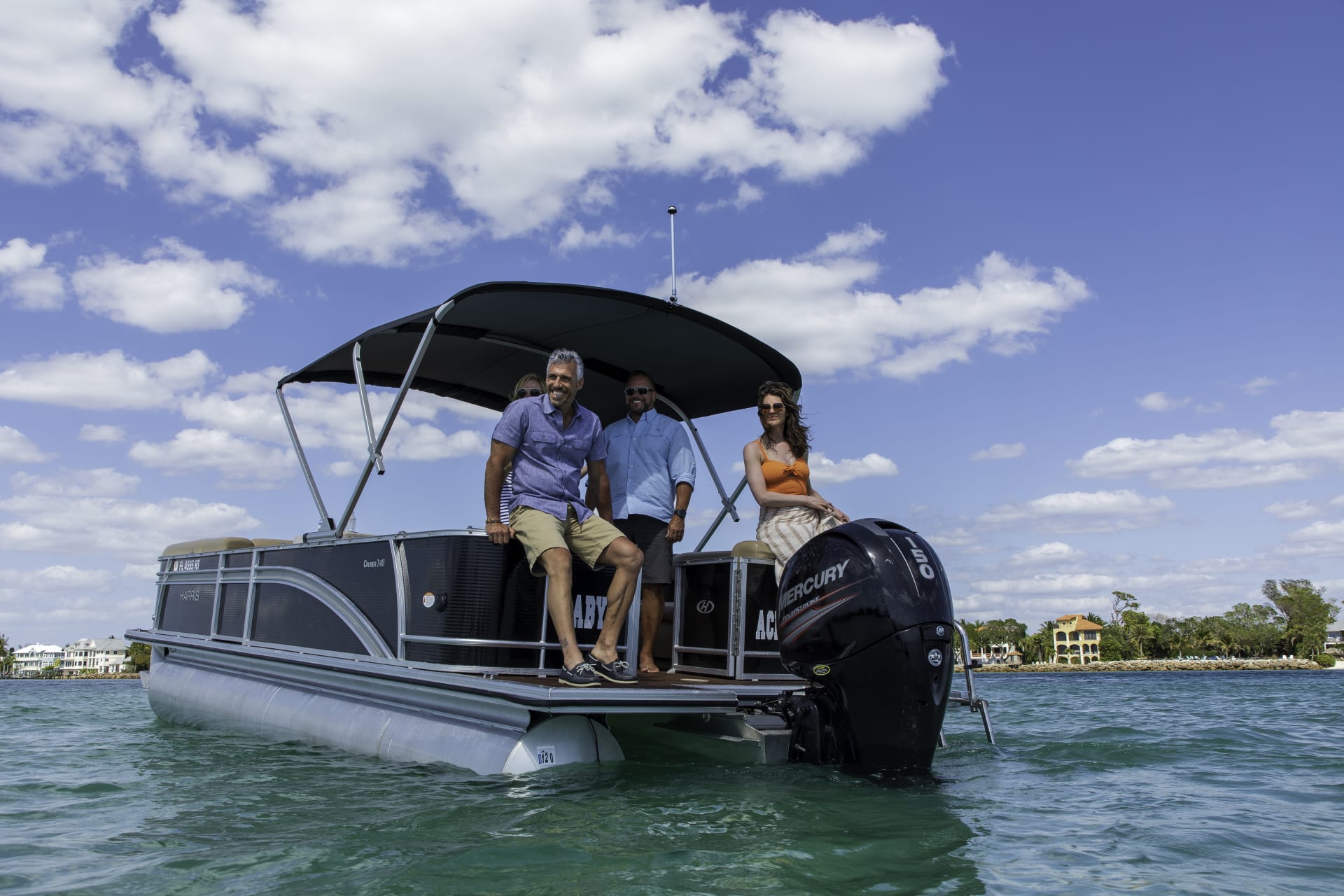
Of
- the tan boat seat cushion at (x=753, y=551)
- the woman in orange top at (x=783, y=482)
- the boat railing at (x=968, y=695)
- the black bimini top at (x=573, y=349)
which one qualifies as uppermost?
the black bimini top at (x=573, y=349)

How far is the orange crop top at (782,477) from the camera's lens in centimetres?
515

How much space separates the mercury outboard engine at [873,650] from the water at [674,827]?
0.18 metres

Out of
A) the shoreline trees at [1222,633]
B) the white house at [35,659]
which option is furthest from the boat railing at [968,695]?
the white house at [35,659]

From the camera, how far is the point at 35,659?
132125 millimetres

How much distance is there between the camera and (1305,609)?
266ft

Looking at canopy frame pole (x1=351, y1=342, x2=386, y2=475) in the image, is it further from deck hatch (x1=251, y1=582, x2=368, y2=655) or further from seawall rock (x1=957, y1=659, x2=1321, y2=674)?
seawall rock (x1=957, y1=659, x2=1321, y2=674)

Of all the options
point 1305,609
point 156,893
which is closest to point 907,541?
point 156,893

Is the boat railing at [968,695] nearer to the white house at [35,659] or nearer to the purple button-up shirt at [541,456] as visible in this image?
the purple button-up shirt at [541,456]

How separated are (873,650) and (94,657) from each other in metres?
167

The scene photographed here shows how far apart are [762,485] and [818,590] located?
1230 millimetres

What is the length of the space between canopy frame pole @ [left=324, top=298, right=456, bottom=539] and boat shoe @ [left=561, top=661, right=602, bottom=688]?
2.04 m

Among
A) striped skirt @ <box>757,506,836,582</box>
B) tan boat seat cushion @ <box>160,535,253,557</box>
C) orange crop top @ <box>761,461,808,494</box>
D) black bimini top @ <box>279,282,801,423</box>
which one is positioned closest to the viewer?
striped skirt @ <box>757,506,836,582</box>

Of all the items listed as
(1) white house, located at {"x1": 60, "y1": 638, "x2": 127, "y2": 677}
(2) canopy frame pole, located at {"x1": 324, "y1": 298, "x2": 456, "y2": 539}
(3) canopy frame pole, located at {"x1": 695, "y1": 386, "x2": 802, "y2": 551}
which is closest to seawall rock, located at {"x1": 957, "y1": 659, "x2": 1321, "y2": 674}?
(3) canopy frame pole, located at {"x1": 695, "y1": 386, "x2": 802, "y2": 551}

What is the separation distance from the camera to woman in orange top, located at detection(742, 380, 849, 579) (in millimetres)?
5027
